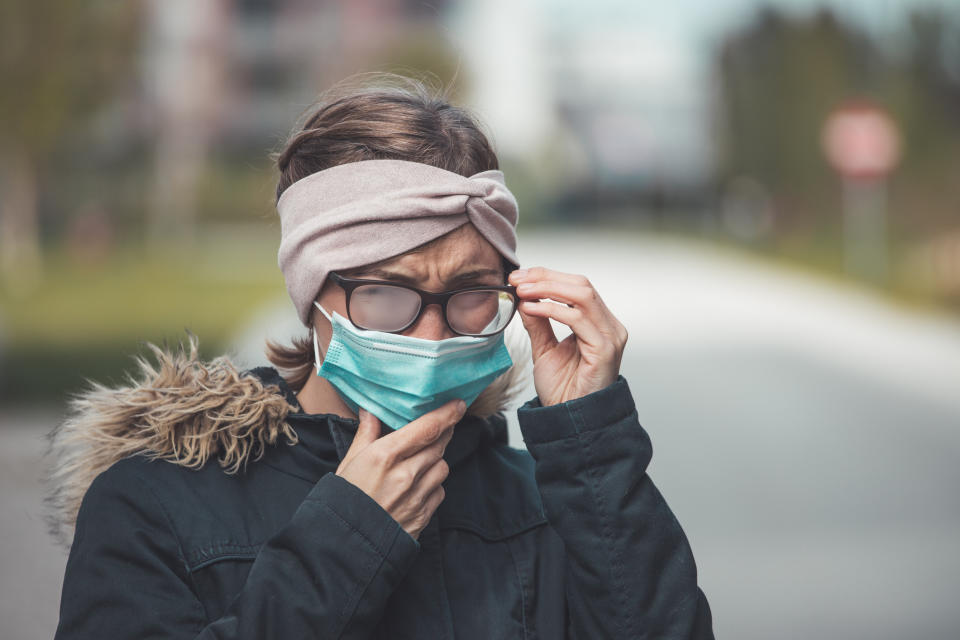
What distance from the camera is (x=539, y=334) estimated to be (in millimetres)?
2010

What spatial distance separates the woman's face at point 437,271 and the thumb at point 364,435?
0.17 meters

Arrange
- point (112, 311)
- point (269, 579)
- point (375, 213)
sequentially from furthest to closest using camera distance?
point (112, 311)
point (375, 213)
point (269, 579)

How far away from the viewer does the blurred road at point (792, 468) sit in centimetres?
538

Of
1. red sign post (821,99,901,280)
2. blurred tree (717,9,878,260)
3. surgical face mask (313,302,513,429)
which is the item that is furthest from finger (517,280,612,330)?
blurred tree (717,9,878,260)

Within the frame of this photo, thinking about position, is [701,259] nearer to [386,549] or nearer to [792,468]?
[792,468]

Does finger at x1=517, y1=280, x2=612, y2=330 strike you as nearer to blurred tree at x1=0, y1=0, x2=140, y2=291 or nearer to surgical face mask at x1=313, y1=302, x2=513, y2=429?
surgical face mask at x1=313, y1=302, x2=513, y2=429

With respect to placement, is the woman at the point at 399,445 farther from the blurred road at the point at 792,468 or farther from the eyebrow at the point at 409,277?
the blurred road at the point at 792,468

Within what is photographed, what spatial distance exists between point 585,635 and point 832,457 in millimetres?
6795

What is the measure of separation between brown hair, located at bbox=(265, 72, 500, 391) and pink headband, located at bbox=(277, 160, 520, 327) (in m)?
0.03

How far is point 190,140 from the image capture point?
5238 cm

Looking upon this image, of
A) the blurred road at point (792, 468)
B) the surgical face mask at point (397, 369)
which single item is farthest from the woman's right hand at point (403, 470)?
the blurred road at point (792, 468)

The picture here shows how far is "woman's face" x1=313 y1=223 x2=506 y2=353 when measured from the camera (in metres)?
1.90

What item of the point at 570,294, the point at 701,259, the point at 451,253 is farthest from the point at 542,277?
the point at 701,259

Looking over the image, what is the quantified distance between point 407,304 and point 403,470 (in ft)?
0.99
